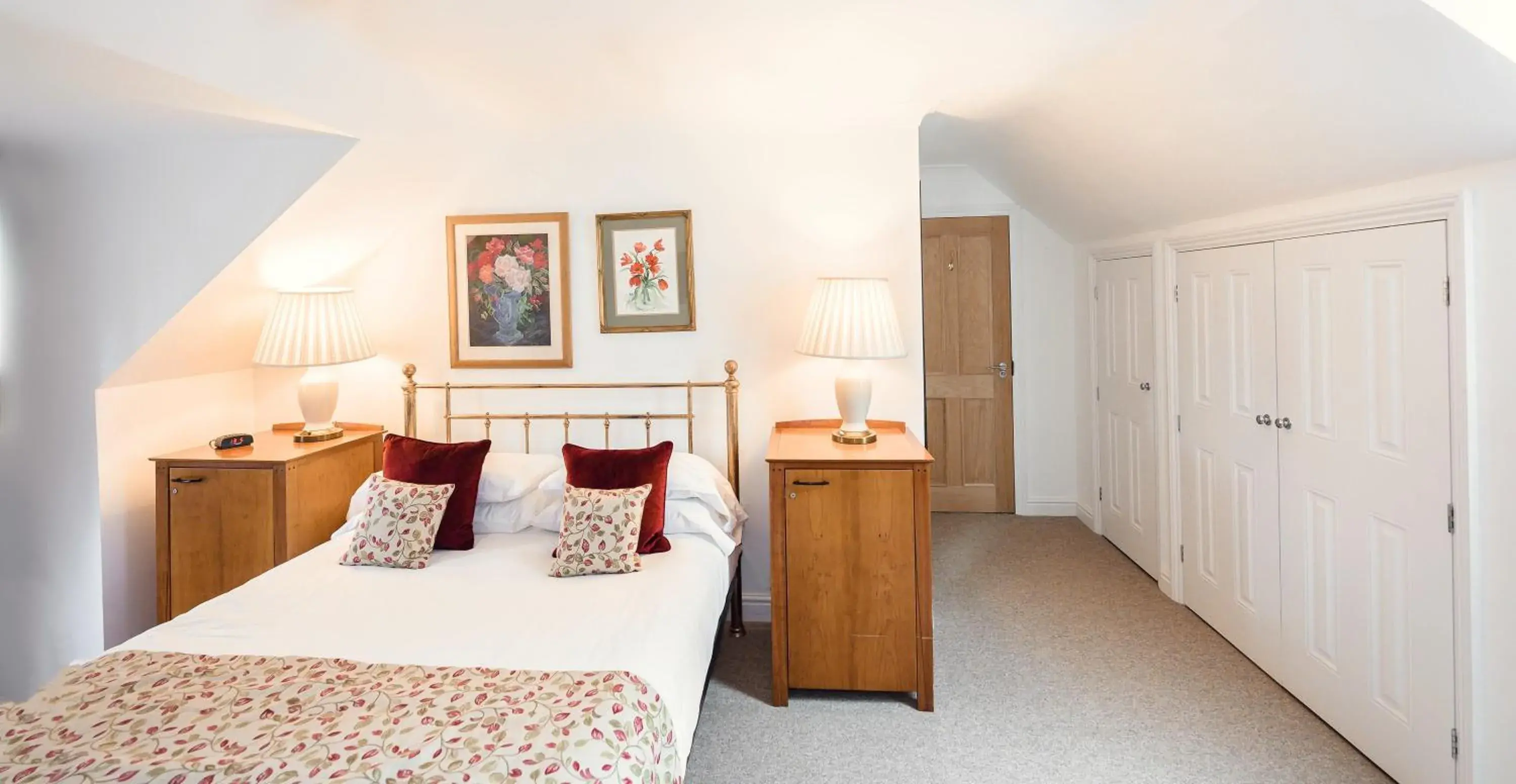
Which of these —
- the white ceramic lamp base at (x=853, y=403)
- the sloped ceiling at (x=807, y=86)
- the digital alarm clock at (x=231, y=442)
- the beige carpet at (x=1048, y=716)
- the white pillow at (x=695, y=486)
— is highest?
the sloped ceiling at (x=807, y=86)

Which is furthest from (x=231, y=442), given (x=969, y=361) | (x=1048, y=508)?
(x=1048, y=508)

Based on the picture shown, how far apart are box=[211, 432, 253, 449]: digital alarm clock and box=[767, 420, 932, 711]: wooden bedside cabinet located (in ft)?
7.04

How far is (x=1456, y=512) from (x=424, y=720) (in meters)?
2.51

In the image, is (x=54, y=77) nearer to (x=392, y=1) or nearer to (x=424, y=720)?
(x=392, y=1)

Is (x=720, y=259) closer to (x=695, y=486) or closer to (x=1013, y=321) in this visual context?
(x=695, y=486)

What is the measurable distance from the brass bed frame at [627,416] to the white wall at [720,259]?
4cm

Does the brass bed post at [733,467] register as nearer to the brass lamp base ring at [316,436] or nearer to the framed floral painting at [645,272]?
the framed floral painting at [645,272]

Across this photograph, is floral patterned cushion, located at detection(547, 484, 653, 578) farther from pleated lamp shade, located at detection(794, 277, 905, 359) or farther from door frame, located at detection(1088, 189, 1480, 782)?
door frame, located at detection(1088, 189, 1480, 782)

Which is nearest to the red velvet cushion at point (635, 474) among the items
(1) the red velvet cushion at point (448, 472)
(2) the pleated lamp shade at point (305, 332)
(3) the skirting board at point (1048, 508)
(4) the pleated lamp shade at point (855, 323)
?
(1) the red velvet cushion at point (448, 472)

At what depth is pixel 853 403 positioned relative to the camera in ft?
10.7

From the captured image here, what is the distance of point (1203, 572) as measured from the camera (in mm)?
3543

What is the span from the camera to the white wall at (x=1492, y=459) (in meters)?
2.00

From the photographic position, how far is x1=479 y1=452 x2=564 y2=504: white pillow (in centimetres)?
321

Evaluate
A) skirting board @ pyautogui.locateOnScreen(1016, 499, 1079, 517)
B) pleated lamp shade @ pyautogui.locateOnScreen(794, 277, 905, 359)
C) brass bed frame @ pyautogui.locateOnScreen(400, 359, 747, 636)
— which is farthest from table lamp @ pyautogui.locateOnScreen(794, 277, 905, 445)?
skirting board @ pyautogui.locateOnScreen(1016, 499, 1079, 517)
